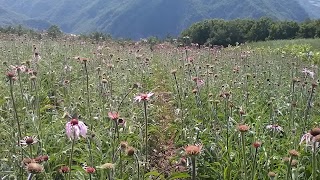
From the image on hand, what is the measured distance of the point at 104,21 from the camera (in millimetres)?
168125

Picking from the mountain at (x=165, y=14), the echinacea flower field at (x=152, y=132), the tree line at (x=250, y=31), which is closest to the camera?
the echinacea flower field at (x=152, y=132)

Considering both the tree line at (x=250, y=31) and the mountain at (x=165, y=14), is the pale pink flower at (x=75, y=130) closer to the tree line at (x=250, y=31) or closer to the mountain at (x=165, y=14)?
the tree line at (x=250, y=31)

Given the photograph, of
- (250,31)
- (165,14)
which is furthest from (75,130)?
(165,14)

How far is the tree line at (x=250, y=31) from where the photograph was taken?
99.8ft

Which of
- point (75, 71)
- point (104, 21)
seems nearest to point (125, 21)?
point (104, 21)

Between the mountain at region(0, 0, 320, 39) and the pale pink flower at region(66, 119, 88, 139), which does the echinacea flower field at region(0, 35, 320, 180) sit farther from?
the mountain at region(0, 0, 320, 39)

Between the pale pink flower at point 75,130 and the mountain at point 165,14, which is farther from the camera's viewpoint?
the mountain at point 165,14

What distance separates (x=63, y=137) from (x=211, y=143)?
3.18 ft

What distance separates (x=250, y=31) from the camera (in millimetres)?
33344

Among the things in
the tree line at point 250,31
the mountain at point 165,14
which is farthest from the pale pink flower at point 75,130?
the mountain at point 165,14

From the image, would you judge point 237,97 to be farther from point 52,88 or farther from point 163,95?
point 52,88

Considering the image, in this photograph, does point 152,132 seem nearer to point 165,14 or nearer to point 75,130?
point 75,130

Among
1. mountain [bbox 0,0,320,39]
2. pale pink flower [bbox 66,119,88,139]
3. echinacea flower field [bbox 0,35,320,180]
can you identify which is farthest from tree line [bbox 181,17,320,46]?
mountain [bbox 0,0,320,39]

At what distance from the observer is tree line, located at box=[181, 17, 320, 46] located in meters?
30.4
